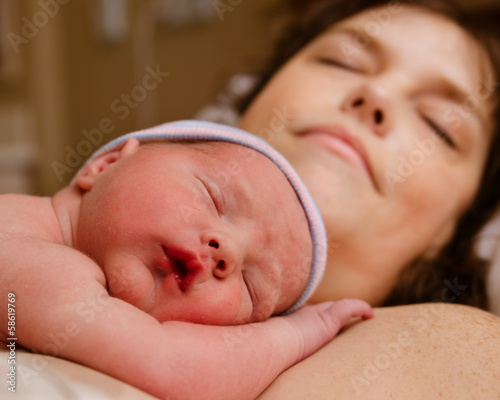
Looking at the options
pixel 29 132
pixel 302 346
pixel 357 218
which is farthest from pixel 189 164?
pixel 29 132

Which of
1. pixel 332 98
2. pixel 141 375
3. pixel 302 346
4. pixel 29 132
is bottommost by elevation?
pixel 29 132

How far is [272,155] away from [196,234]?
0.29 meters

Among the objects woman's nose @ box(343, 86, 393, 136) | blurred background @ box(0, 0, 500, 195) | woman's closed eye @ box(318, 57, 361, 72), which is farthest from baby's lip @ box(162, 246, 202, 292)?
blurred background @ box(0, 0, 500, 195)

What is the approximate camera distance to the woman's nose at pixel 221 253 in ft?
A: 2.30

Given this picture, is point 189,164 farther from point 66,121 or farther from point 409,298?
point 66,121

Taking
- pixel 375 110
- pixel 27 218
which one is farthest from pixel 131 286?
pixel 375 110

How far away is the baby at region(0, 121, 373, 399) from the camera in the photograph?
22.7 inches

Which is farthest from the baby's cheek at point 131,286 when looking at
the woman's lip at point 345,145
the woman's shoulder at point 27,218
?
the woman's lip at point 345,145

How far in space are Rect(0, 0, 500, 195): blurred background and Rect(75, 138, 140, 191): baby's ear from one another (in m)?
2.15

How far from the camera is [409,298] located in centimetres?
119

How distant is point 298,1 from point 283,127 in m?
1.72

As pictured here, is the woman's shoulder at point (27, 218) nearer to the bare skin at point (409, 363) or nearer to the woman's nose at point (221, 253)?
the woman's nose at point (221, 253)

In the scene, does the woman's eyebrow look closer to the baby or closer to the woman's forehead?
the woman's forehead

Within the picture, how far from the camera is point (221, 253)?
70 cm
